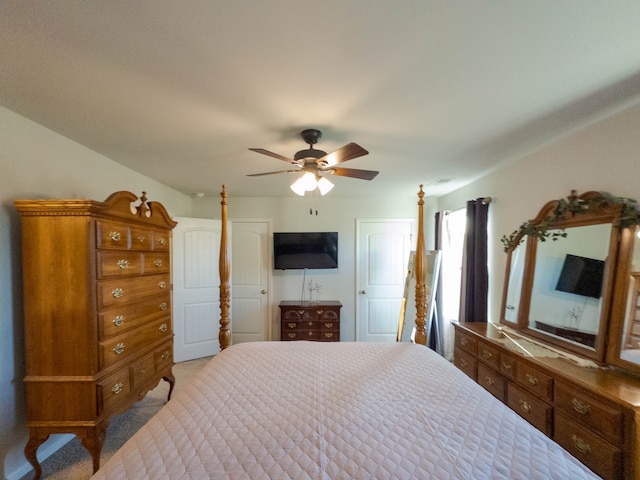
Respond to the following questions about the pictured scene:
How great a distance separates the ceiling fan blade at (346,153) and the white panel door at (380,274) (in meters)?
2.47

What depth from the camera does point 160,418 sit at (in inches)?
41.7

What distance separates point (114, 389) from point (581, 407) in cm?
273

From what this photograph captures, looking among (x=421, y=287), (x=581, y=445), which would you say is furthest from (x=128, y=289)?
(x=581, y=445)

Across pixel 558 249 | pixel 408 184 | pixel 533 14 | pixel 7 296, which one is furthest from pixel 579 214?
pixel 7 296

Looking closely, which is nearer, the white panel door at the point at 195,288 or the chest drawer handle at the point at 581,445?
the chest drawer handle at the point at 581,445

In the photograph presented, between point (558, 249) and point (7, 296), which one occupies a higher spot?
point (558, 249)

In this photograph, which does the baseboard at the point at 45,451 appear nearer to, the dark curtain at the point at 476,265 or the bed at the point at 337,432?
the bed at the point at 337,432

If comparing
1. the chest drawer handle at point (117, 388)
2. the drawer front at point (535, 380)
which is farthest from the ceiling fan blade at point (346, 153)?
the chest drawer handle at point (117, 388)

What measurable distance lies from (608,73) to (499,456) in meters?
1.76

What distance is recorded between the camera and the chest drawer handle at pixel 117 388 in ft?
5.69

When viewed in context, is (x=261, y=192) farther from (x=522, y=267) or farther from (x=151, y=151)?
(x=522, y=267)

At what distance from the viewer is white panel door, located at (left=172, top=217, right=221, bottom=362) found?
11.4 ft

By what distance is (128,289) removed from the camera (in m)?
1.90

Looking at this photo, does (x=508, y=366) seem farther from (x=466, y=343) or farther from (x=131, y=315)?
(x=131, y=315)
